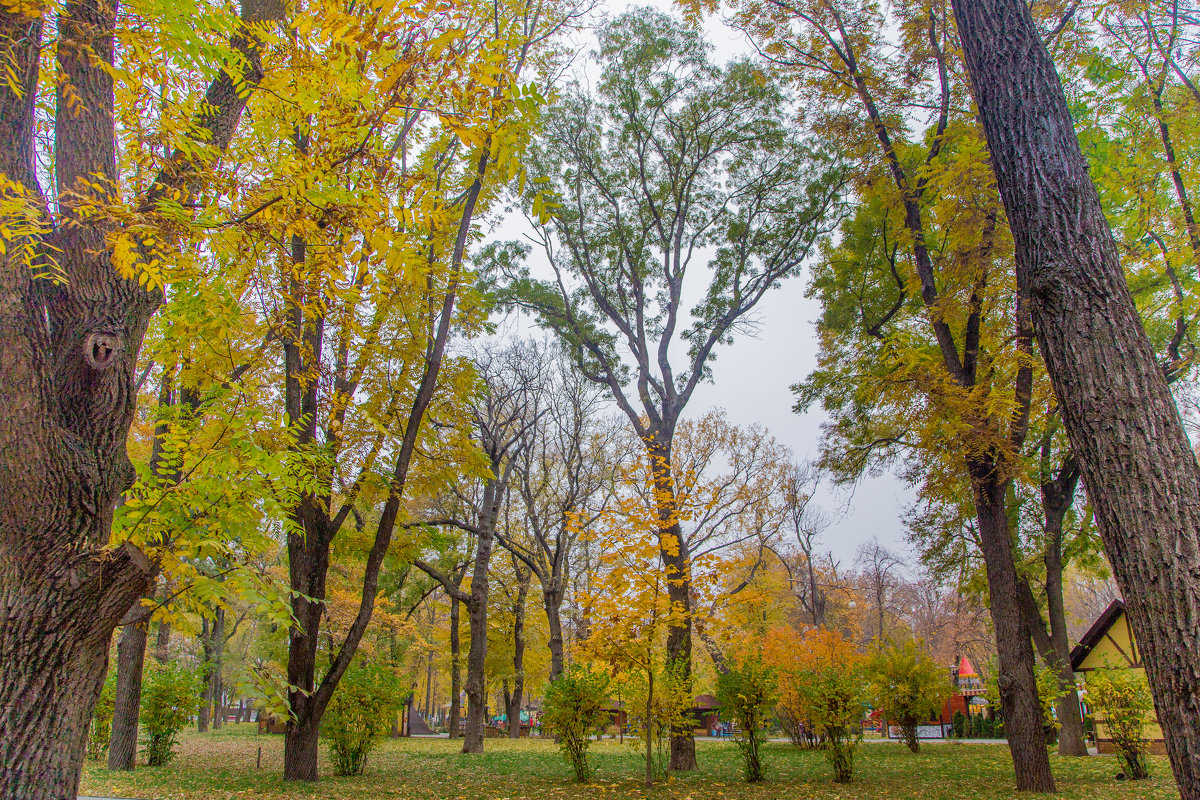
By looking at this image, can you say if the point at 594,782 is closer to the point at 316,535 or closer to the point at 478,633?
the point at 316,535

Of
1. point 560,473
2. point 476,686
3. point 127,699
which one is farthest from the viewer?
point 560,473

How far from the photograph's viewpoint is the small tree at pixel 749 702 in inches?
365

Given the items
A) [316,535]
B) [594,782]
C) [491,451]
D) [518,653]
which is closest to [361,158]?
[316,535]

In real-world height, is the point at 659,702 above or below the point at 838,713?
above

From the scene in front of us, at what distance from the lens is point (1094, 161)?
888 centimetres

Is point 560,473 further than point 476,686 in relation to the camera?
Yes

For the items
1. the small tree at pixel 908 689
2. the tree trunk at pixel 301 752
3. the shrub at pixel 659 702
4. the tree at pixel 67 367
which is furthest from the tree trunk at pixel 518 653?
the tree at pixel 67 367

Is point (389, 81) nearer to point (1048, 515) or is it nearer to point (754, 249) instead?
point (754, 249)

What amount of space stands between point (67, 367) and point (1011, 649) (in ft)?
32.0

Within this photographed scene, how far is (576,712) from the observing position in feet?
29.8

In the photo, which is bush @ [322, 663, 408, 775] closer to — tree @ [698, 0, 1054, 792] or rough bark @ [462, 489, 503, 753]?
rough bark @ [462, 489, 503, 753]

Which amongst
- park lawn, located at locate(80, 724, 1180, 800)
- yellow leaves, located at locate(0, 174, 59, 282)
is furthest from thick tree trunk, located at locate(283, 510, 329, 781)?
yellow leaves, located at locate(0, 174, 59, 282)

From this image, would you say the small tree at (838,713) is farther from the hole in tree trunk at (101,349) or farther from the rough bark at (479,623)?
the hole in tree trunk at (101,349)

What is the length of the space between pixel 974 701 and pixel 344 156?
1390 inches
